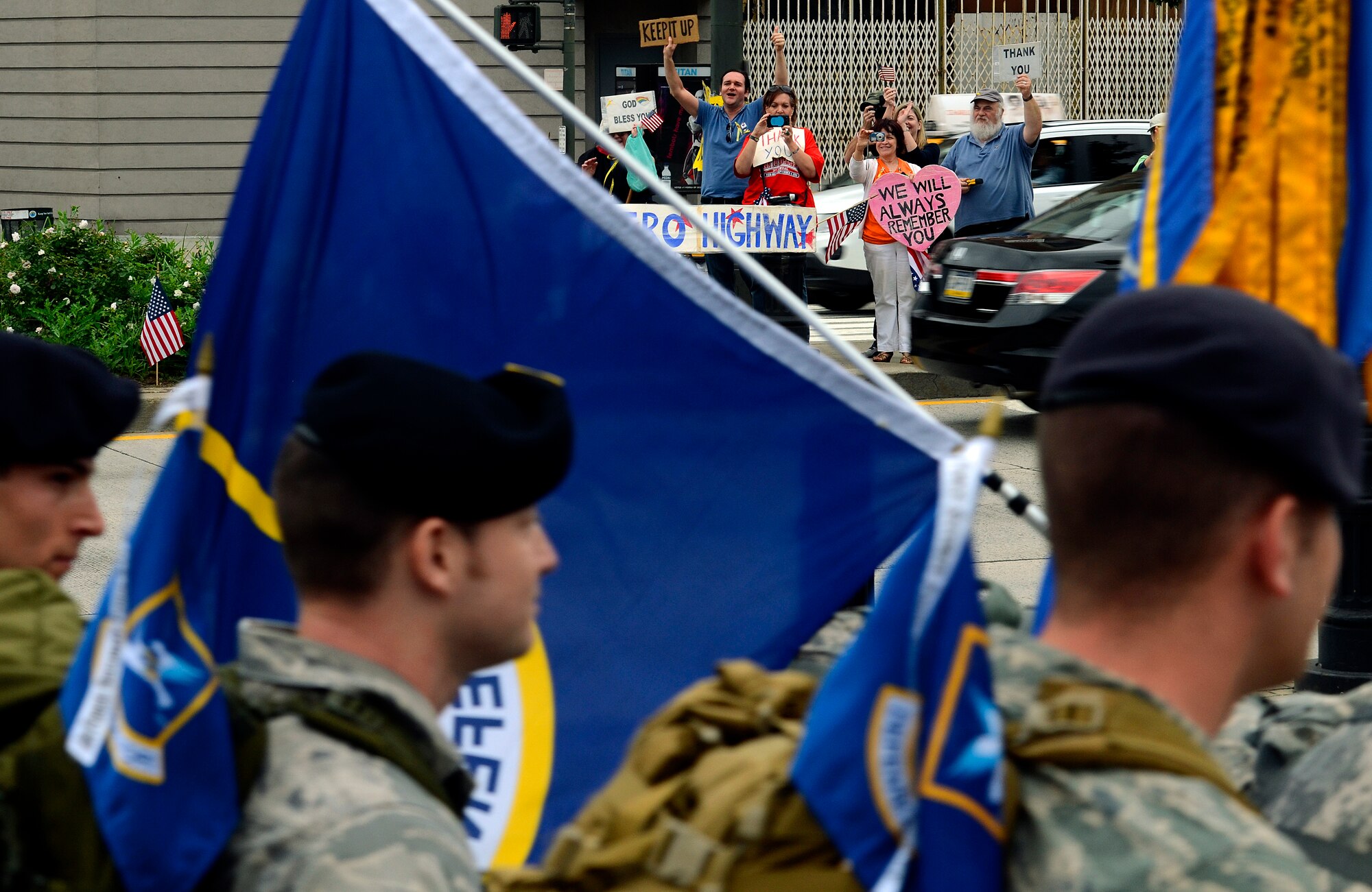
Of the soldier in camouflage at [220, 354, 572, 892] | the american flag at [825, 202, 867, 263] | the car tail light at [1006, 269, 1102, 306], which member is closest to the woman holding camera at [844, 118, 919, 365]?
the american flag at [825, 202, 867, 263]

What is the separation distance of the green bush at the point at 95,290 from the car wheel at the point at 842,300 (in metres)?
6.42

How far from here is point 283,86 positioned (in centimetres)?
292

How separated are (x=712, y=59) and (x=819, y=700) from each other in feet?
41.3

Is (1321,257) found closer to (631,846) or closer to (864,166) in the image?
(631,846)

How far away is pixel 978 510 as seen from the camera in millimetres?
9172

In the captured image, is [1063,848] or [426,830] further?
[426,830]

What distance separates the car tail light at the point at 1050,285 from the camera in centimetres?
1009

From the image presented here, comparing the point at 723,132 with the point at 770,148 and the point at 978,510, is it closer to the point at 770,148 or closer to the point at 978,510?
the point at 770,148

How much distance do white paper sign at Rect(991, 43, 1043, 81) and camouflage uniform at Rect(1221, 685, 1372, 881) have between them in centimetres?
1333

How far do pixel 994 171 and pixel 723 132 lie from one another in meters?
2.15

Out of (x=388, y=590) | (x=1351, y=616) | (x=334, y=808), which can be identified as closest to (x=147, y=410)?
(x=1351, y=616)

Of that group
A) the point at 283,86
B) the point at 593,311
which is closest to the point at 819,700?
the point at 593,311

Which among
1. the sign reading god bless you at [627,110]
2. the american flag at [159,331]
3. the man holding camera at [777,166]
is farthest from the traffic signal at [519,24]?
the american flag at [159,331]

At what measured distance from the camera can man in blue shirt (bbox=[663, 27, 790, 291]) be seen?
13.6 meters
